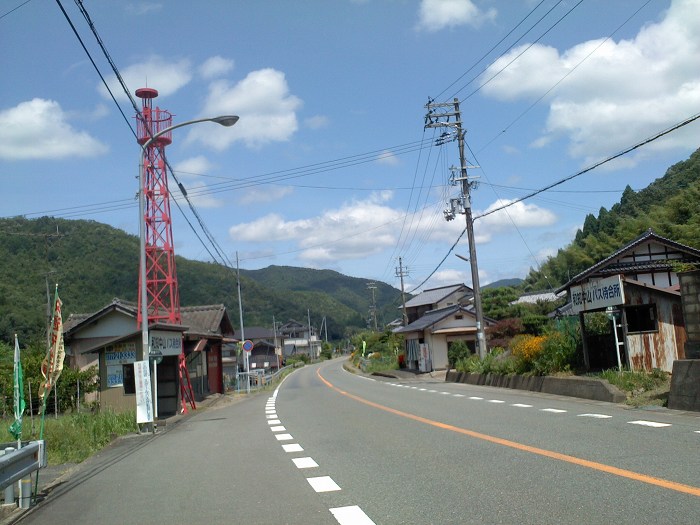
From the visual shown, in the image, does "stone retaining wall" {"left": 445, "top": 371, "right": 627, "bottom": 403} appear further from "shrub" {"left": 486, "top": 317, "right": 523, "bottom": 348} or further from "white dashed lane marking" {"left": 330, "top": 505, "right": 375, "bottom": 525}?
"shrub" {"left": 486, "top": 317, "right": 523, "bottom": 348}

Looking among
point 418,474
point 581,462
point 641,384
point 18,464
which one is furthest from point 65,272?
point 581,462

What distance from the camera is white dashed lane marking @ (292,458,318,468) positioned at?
30.4ft

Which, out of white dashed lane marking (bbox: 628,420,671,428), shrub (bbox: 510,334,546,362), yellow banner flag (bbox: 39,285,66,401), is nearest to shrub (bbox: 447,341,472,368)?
shrub (bbox: 510,334,546,362)

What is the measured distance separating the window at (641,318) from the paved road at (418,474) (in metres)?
5.18

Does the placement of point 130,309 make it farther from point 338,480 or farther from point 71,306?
point 338,480

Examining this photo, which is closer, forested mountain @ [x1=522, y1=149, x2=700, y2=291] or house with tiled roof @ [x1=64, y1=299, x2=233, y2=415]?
house with tiled roof @ [x1=64, y1=299, x2=233, y2=415]

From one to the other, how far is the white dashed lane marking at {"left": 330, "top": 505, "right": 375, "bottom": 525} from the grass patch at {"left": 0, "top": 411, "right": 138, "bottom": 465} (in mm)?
9010

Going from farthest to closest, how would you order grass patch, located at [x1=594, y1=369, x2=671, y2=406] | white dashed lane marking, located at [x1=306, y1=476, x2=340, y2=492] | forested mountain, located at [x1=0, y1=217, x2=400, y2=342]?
forested mountain, located at [x1=0, y1=217, x2=400, y2=342] < grass patch, located at [x1=594, y1=369, x2=671, y2=406] < white dashed lane marking, located at [x1=306, y1=476, x2=340, y2=492]

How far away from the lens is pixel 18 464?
7562 millimetres


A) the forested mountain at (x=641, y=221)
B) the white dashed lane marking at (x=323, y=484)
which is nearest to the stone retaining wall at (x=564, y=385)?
the white dashed lane marking at (x=323, y=484)

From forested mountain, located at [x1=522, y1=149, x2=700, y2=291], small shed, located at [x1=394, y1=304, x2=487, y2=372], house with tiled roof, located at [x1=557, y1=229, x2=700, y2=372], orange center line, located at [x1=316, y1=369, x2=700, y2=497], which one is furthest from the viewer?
small shed, located at [x1=394, y1=304, x2=487, y2=372]

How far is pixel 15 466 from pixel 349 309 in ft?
625

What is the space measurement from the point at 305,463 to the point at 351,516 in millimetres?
3395

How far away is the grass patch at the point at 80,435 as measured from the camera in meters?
14.2
